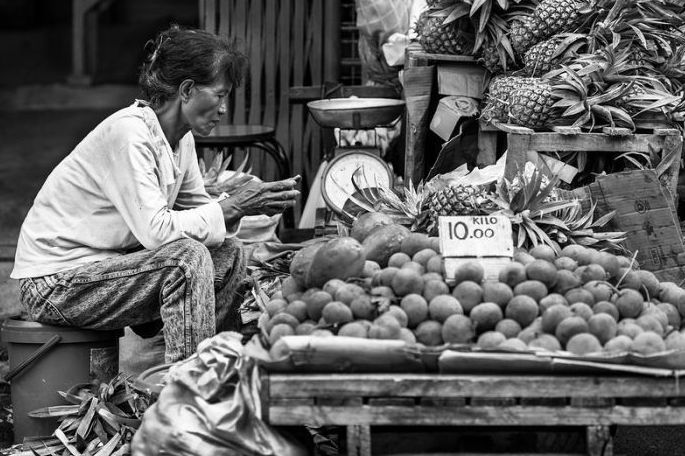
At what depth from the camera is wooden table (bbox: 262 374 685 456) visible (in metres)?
2.73

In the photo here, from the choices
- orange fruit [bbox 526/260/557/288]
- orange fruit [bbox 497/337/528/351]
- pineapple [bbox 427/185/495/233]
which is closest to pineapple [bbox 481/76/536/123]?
pineapple [bbox 427/185/495/233]

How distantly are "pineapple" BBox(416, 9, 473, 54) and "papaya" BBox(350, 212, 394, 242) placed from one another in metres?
1.35

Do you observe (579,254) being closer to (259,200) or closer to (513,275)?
(513,275)

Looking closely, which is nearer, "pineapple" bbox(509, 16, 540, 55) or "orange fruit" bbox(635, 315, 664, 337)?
"orange fruit" bbox(635, 315, 664, 337)

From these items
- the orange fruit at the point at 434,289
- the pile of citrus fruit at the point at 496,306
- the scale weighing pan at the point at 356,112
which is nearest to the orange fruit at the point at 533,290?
the pile of citrus fruit at the point at 496,306

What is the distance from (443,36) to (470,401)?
2545 mm

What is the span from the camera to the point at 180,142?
157 inches

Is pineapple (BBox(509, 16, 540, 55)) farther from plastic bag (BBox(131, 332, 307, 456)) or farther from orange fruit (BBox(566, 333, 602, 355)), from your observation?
plastic bag (BBox(131, 332, 307, 456))

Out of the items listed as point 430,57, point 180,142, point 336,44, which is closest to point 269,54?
point 336,44

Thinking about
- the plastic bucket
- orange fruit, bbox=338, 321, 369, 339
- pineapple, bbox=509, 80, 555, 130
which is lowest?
the plastic bucket

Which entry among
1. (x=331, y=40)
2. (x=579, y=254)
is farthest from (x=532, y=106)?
(x=331, y=40)

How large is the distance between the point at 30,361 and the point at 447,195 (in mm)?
1586

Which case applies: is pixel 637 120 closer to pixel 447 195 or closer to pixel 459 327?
pixel 447 195

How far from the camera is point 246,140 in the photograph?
5750 mm
